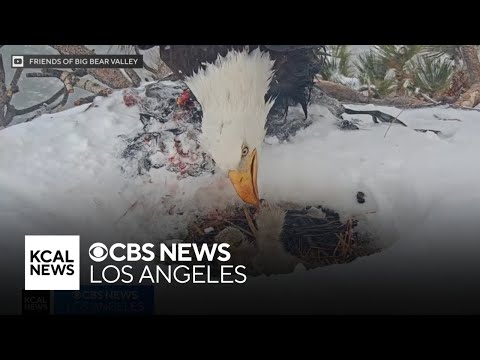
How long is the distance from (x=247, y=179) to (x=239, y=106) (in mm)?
336

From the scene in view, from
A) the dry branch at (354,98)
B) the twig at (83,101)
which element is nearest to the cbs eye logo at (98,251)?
the twig at (83,101)

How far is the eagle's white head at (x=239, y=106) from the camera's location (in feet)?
14.1

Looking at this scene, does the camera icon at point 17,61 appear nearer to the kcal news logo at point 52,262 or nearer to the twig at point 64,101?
the twig at point 64,101

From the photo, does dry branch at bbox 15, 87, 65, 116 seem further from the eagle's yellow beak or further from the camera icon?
the eagle's yellow beak

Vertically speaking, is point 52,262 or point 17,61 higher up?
point 17,61

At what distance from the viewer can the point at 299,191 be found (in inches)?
170

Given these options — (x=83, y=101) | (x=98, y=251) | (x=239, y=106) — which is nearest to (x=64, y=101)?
(x=83, y=101)

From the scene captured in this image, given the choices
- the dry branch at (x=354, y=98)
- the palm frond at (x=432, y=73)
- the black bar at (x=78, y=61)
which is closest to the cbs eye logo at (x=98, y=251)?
the black bar at (x=78, y=61)

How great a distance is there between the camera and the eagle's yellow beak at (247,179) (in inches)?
170

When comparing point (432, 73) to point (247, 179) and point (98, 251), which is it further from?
point (98, 251)

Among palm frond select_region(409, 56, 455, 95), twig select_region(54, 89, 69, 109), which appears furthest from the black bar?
palm frond select_region(409, 56, 455, 95)

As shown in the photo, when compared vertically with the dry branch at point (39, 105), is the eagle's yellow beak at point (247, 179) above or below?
below

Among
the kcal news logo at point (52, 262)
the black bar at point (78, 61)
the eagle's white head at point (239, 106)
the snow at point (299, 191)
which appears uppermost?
the black bar at point (78, 61)

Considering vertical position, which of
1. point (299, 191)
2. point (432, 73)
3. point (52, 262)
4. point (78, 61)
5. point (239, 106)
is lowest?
point (52, 262)
